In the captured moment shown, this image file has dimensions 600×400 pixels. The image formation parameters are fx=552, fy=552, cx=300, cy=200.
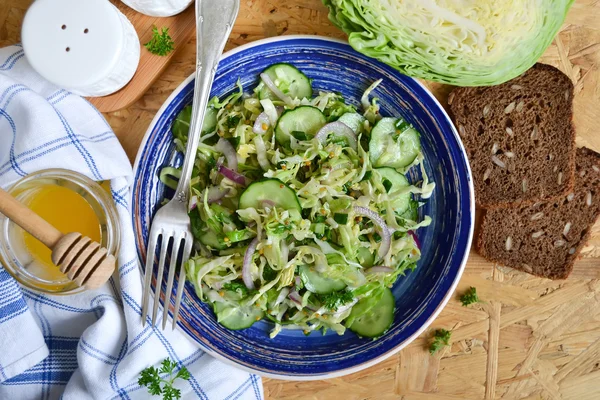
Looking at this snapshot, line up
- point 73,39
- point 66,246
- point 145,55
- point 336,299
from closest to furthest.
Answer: point 66,246
point 73,39
point 336,299
point 145,55

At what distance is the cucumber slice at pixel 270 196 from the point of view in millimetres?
2564

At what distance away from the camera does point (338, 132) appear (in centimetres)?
274

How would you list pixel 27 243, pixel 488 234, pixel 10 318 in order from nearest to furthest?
1. pixel 27 243
2. pixel 10 318
3. pixel 488 234

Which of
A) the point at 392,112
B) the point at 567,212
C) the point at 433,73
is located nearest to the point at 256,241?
the point at 392,112

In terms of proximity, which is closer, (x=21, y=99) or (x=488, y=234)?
(x=21, y=99)

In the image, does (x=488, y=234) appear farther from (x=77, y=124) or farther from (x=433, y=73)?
(x=77, y=124)

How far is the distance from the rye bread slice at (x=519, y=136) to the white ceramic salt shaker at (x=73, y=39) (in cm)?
177

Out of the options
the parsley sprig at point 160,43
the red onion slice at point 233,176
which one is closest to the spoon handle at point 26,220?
the red onion slice at point 233,176

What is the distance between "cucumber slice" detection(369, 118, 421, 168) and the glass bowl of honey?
1300 millimetres

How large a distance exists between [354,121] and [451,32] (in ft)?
2.05

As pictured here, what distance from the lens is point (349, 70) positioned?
283 centimetres

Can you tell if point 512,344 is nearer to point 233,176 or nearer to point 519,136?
point 519,136

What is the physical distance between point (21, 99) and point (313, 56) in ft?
4.70

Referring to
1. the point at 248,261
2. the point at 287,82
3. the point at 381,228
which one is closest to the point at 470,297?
the point at 381,228
